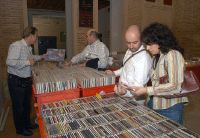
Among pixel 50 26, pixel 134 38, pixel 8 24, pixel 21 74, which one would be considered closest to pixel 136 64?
pixel 134 38

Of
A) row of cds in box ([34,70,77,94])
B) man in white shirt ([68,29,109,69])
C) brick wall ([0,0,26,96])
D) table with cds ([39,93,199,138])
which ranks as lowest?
table with cds ([39,93,199,138])

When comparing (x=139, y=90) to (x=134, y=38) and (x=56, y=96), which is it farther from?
(x=56, y=96)

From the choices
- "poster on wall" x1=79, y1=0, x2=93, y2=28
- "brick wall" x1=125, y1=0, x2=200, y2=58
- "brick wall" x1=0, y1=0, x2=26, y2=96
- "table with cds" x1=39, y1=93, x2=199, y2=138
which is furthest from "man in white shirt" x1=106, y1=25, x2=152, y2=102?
"brick wall" x1=125, y1=0, x2=200, y2=58

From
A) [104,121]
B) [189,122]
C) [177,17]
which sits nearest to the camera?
[104,121]

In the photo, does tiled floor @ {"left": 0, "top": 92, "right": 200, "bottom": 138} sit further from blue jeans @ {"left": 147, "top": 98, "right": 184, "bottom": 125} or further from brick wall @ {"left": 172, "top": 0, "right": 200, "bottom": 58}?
brick wall @ {"left": 172, "top": 0, "right": 200, "bottom": 58}

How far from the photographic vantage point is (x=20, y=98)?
150 inches

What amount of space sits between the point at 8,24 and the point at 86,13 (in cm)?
238

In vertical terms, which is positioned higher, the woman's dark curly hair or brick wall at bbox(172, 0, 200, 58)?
brick wall at bbox(172, 0, 200, 58)

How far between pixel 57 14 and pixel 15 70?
846cm

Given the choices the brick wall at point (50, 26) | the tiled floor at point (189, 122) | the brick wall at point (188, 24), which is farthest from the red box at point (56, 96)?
the brick wall at point (50, 26)

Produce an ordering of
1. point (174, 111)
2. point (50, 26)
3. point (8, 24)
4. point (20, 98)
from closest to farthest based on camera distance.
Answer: point (174, 111) < point (20, 98) < point (8, 24) < point (50, 26)

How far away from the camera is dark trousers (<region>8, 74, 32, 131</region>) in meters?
3.70

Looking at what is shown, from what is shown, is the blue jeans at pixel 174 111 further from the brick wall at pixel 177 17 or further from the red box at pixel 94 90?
the brick wall at pixel 177 17

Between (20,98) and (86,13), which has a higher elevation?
(86,13)
